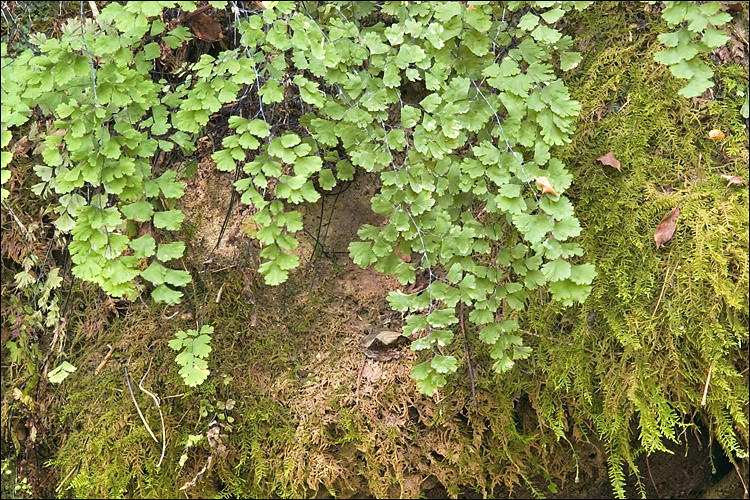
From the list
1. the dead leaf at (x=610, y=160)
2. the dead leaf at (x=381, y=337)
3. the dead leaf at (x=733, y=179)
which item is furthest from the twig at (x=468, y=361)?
the dead leaf at (x=733, y=179)

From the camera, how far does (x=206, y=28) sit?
231 centimetres

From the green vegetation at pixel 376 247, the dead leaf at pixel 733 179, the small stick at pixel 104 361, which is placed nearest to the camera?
the green vegetation at pixel 376 247

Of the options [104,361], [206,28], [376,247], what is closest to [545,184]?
[376,247]

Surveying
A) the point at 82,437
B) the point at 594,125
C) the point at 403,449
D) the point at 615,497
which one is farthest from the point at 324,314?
the point at 615,497

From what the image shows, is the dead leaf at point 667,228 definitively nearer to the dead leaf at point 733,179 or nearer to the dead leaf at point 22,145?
the dead leaf at point 733,179

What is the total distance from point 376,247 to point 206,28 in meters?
1.08

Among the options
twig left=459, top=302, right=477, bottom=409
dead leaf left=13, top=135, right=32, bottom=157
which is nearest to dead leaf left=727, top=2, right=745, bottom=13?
twig left=459, top=302, right=477, bottom=409

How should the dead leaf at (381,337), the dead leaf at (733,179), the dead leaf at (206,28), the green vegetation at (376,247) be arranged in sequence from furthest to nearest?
the dead leaf at (381,337), the dead leaf at (206,28), the dead leaf at (733,179), the green vegetation at (376,247)

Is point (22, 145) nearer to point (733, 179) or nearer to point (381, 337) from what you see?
point (381, 337)

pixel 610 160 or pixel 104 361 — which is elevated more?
pixel 610 160

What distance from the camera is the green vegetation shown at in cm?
191

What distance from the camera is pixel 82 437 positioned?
2502 mm

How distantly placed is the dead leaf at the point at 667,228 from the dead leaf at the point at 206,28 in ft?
5.70

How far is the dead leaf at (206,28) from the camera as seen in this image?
2.29 meters
